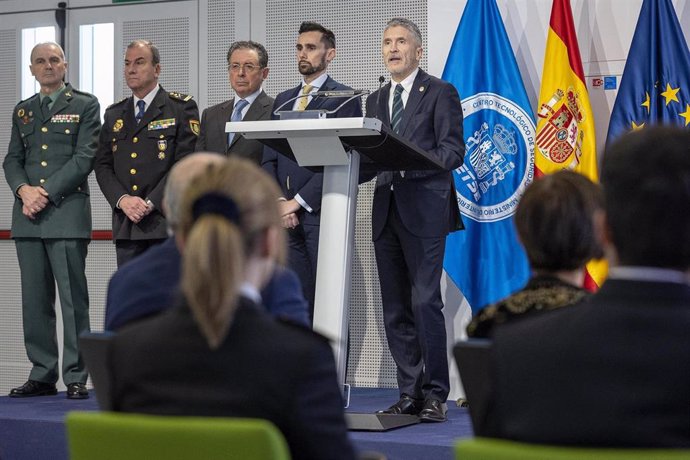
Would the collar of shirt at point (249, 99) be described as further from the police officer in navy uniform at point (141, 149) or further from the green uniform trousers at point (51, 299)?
the green uniform trousers at point (51, 299)

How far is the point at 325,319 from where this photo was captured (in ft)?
12.7

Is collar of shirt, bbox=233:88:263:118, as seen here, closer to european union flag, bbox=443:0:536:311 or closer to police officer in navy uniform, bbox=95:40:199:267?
police officer in navy uniform, bbox=95:40:199:267

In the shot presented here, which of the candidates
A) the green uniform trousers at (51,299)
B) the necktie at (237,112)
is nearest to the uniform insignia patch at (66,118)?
the green uniform trousers at (51,299)

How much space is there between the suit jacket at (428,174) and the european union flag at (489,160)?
0.91 meters

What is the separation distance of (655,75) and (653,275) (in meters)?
4.04

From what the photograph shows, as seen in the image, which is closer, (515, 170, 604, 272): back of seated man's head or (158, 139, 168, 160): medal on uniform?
(515, 170, 604, 272): back of seated man's head

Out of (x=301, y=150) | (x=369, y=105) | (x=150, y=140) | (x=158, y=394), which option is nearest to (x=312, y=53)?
(x=369, y=105)

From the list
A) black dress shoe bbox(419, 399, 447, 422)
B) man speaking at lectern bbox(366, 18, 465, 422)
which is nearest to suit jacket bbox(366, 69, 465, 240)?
man speaking at lectern bbox(366, 18, 465, 422)

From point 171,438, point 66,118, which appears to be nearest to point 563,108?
point 66,118

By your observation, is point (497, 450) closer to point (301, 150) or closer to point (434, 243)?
point (301, 150)

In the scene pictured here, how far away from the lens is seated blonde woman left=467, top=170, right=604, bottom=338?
2.10 m

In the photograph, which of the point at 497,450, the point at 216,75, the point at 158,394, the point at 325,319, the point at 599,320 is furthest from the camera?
the point at 216,75

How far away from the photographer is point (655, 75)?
17.4ft

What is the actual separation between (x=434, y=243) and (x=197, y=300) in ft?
10.2
